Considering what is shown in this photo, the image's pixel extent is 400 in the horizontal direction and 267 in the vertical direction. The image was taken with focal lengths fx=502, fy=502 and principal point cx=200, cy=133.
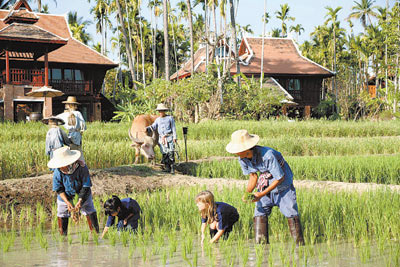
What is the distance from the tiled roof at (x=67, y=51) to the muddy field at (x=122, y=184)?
49.7ft

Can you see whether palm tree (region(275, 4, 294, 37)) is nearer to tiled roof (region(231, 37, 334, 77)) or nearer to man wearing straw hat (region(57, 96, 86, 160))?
tiled roof (region(231, 37, 334, 77))

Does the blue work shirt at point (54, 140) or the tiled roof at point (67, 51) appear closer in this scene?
the blue work shirt at point (54, 140)

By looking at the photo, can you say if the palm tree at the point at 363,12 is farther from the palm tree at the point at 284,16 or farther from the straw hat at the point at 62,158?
the straw hat at the point at 62,158

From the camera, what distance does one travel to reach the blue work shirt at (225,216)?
4.52 metres

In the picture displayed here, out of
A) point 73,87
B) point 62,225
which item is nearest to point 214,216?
point 62,225


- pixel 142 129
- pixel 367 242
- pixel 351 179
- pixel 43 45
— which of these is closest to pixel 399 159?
pixel 351 179

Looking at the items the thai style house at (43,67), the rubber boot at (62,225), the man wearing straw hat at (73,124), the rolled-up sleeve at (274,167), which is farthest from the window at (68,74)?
the rolled-up sleeve at (274,167)

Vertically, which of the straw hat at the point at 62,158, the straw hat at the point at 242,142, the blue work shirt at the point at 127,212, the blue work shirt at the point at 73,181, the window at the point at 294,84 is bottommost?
the window at the point at 294,84

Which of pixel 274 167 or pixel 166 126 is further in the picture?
pixel 166 126

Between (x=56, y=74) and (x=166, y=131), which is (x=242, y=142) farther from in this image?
(x=56, y=74)

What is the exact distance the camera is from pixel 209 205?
4.40 metres

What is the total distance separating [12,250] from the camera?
4633 mm

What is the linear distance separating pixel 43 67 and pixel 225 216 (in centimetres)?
2026

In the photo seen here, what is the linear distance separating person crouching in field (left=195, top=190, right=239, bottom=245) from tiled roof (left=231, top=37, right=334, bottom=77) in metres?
23.0
